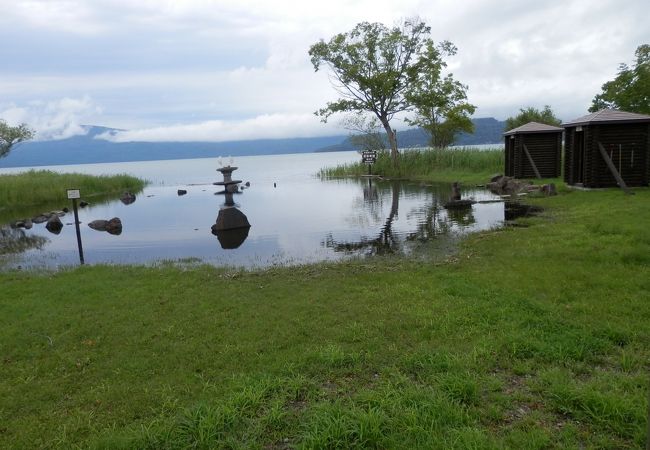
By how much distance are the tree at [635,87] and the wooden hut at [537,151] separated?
47.3 feet

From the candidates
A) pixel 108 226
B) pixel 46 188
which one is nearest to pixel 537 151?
pixel 108 226

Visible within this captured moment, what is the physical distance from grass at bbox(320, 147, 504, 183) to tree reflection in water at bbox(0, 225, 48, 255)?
21.6 m

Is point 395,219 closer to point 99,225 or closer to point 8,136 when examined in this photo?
point 99,225

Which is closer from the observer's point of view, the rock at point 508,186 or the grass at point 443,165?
the rock at point 508,186

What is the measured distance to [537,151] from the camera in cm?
2323

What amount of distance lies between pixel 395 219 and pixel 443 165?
2045 cm

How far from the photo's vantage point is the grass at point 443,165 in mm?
31108

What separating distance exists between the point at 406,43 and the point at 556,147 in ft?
59.2

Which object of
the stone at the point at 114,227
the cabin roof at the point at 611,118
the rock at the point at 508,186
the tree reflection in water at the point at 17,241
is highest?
the cabin roof at the point at 611,118

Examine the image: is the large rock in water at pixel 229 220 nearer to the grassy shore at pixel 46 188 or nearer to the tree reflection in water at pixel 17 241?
the tree reflection in water at pixel 17 241

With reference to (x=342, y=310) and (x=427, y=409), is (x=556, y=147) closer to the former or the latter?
(x=342, y=310)

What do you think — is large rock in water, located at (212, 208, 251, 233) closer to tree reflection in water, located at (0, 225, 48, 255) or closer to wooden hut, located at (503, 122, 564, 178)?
tree reflection in water, located at (0, 225, 48, 255)

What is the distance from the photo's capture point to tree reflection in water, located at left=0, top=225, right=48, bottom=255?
13655 millimetres

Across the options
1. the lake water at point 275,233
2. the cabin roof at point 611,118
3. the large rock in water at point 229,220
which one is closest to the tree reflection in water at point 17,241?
the lake water at point 275,233
